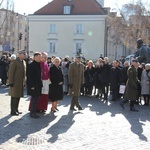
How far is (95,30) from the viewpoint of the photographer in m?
52.8

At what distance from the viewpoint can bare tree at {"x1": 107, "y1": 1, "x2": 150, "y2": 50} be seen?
1781 inches

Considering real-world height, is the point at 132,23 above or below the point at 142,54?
above

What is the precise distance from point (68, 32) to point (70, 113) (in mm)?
44091

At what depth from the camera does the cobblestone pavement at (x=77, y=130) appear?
Result: 7141mm

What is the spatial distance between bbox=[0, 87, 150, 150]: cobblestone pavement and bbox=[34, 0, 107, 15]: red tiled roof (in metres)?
43.0

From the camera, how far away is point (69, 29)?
177 feet

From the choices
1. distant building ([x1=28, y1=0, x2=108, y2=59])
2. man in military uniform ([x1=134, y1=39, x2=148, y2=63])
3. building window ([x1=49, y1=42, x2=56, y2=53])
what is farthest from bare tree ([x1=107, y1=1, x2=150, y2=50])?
man in military uniform ([x1=134, y1=39, x2=148, y2=63])

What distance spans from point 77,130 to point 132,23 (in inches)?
1657

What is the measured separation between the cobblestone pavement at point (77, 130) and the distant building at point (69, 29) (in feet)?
136

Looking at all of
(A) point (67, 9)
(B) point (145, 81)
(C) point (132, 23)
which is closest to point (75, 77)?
(B) point (145, 81)

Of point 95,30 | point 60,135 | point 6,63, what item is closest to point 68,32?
point 95,30

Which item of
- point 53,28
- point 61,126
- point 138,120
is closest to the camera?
point 61,126

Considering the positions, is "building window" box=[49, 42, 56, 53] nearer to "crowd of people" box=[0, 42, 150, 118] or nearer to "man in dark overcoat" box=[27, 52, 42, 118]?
"crowd of people" box=[0, 42, 150, 118]

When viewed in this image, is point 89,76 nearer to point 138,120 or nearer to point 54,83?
point 54,83
